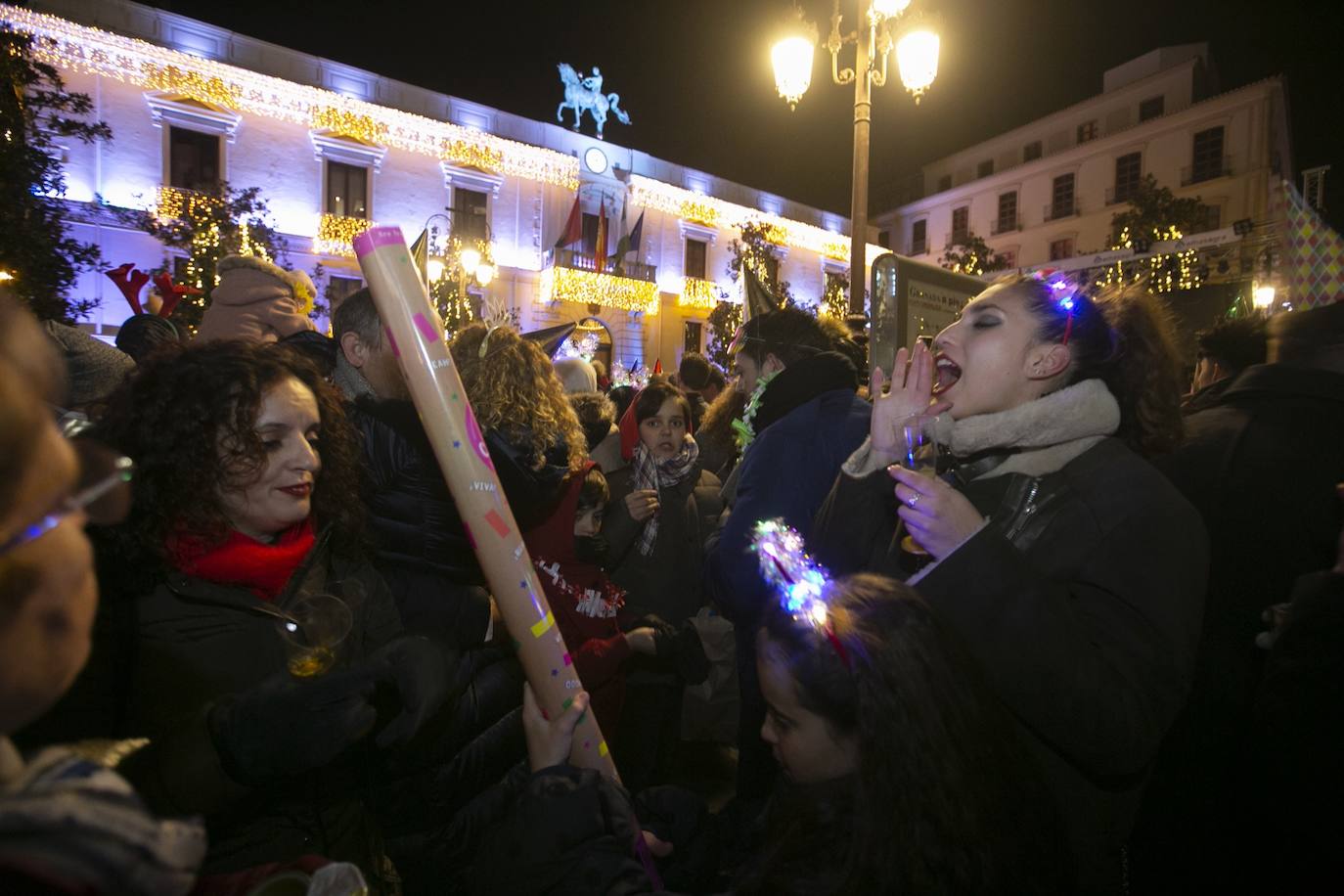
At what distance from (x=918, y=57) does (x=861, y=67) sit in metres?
0.81

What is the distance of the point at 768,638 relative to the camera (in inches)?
57.9

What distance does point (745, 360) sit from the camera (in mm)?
3211

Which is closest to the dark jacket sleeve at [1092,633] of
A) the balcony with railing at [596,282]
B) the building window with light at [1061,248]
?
the balcony with railing at [596,282]

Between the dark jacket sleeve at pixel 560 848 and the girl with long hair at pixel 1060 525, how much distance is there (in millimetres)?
827

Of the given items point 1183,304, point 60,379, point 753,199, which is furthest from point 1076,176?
point 60,379

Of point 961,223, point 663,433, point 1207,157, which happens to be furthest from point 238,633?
point 961,223

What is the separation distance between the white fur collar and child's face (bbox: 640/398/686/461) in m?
2.56

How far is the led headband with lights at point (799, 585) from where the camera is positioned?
1336 millimetres

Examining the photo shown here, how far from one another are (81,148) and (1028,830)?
26.7 metres

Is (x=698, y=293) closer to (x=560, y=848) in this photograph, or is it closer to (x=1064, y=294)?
(x=1064, y=294)

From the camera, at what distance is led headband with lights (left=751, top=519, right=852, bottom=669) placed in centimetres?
134

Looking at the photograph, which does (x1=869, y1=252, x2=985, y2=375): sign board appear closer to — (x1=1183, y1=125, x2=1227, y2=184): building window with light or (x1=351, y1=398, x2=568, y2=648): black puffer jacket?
(x1=351, y1=398, x2=568, y2=648): black puffer jacket

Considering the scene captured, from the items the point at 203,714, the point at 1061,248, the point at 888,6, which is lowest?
the point at 203,714

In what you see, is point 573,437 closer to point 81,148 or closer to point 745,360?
point 745,360
